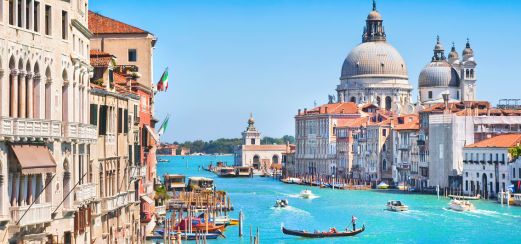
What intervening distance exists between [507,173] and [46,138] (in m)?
42.7

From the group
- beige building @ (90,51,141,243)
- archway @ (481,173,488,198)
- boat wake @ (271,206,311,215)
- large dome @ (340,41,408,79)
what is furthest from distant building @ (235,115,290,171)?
beige building @ (90,51,141,243)

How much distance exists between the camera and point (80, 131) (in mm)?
14016

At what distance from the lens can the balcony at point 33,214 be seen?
1173 centimetres

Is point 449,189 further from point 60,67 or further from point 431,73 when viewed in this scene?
point 60,67

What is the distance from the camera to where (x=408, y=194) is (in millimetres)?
62219

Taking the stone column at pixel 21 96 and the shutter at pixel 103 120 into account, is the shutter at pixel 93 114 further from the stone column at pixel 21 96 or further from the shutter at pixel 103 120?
the stone column at pixel 21 96

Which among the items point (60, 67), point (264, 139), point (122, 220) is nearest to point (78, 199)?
point (60, 67)

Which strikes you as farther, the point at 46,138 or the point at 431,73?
the point at 431,73

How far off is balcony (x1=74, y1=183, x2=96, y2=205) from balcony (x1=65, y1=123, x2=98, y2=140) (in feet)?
1.81

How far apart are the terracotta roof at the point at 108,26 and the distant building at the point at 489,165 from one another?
103 ft

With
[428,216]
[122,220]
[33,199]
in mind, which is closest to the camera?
[33,199]

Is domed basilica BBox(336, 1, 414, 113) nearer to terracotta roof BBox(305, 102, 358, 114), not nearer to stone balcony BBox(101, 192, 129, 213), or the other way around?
terracotta roof BBox(305, 102, 358, 114)

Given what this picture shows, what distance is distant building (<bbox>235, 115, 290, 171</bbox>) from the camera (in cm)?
11269

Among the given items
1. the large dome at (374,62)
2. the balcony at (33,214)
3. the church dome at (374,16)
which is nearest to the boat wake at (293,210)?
the balcony at (33,214)
